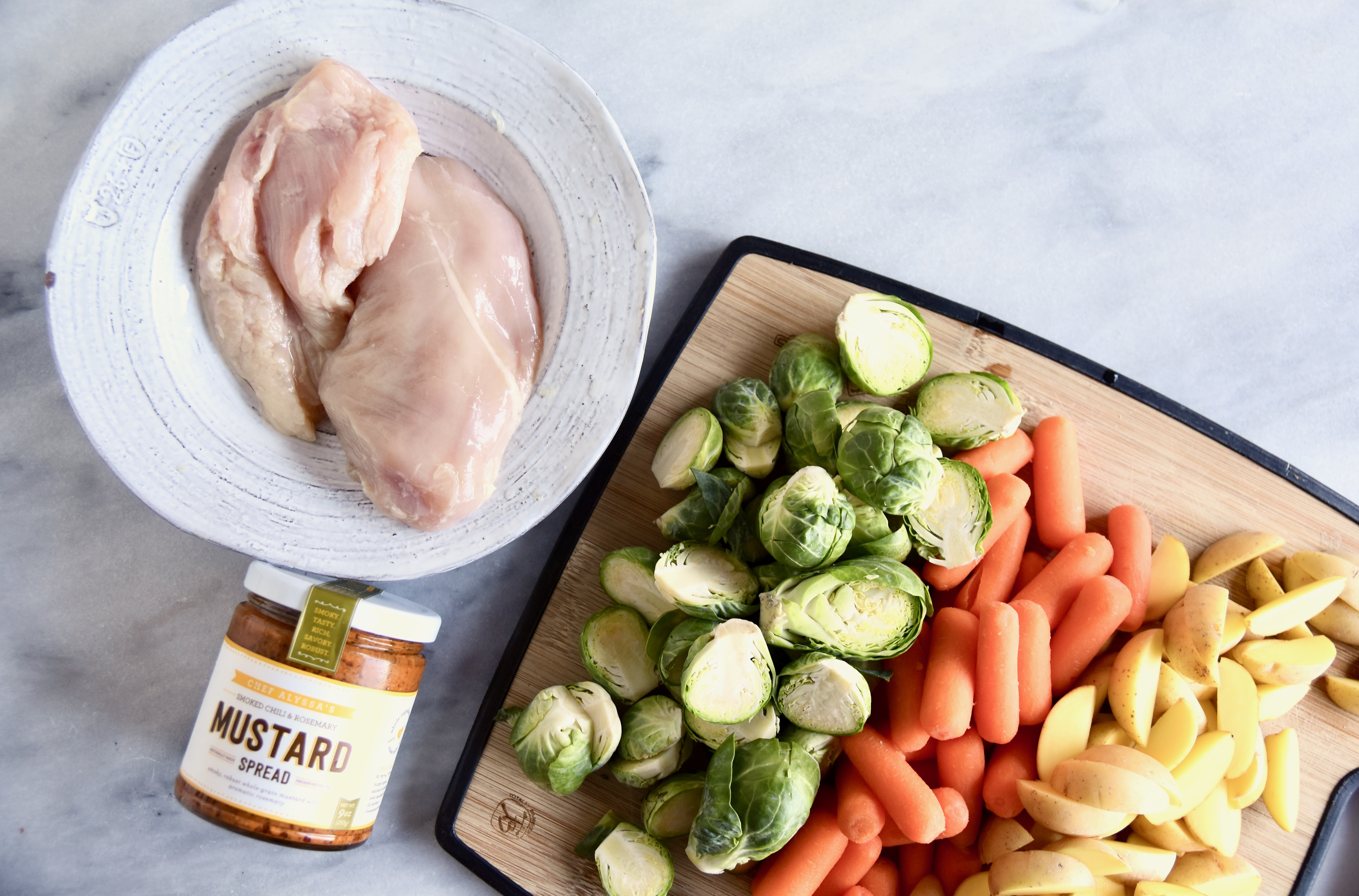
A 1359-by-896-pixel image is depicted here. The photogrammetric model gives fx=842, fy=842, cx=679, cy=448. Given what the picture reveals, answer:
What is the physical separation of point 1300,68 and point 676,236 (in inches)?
70.4

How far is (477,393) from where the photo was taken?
179cm

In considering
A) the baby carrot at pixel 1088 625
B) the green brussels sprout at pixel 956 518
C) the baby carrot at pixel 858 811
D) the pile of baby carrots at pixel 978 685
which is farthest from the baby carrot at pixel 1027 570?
the baby carrot at pixel 858 811

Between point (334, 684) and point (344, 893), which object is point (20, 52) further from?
point (344, 893)

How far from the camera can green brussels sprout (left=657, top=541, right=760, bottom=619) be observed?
186 cm

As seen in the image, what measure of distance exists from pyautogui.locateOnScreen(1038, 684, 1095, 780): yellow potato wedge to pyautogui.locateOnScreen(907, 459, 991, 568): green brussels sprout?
1.32 feet

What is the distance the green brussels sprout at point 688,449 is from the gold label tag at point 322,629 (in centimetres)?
74

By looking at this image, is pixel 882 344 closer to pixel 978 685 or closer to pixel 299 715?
pixel 978 685

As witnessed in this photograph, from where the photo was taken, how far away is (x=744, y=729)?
1922 millimetres

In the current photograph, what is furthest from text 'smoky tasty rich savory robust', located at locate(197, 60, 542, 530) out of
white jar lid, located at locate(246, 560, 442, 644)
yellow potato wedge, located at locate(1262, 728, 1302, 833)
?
yellow potato wedge, located at locate(1262, 728, 1302, 833)

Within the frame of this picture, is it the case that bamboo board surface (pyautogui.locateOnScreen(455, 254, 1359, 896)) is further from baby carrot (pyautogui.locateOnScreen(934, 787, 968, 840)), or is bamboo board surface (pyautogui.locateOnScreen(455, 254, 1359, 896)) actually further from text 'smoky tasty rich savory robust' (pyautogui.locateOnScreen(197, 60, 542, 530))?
baby carrot (pyautogui.locateOnScreen(934, 787, 968, 840))

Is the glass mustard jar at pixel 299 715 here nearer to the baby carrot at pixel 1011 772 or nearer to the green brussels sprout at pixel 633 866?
the green brussels sprout at pixel 633 866

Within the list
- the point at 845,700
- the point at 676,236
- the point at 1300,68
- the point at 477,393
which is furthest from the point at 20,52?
the point at 1300,68

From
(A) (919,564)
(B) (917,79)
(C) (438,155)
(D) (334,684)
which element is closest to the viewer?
(D) (334,684)

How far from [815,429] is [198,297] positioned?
1.40 m
